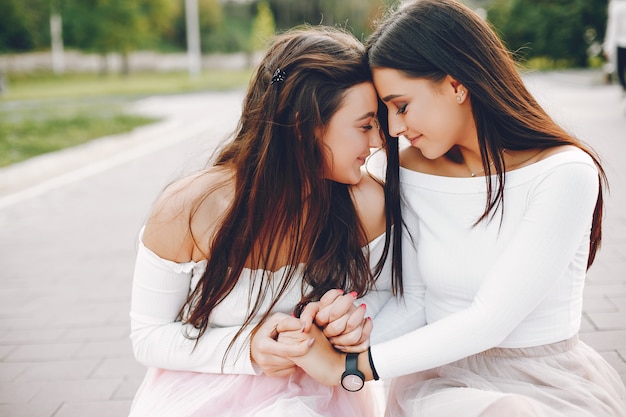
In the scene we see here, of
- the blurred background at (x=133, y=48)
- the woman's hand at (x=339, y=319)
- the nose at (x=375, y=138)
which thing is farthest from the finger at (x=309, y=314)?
the blurred background at (x=133, y=48)

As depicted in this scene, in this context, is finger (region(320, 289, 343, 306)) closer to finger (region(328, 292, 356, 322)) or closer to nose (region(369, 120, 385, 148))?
finger (region(328, 292, 356, 322))

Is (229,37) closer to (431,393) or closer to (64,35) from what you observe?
(64,35)

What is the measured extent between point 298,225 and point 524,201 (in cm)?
68

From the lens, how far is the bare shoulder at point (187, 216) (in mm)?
1922

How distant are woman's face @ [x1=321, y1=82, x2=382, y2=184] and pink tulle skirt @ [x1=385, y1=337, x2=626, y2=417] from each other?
670 mm

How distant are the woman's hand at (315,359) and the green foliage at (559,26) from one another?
29.2 m

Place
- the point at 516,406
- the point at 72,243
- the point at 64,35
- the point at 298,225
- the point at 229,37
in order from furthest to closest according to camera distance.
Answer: the point at 229,37 < the point at 64,35 < the point at 72,243 < the point at 298,225 < the point at 516,406

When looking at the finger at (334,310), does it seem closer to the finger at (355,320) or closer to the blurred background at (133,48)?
the finger at (355,320)

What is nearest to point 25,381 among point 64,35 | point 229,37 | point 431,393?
point 431,393

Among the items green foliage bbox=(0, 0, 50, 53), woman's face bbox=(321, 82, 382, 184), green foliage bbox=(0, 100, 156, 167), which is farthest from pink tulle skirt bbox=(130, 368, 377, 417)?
green foliage bbox=(0, 0, 50, 53)

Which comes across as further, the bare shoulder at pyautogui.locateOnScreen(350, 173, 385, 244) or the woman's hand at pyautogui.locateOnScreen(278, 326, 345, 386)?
the bare shoulder at pyautogui.locateOnScreen(350, 173, 385, 244)

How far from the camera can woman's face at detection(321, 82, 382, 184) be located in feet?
6.20

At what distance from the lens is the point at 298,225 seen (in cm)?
202

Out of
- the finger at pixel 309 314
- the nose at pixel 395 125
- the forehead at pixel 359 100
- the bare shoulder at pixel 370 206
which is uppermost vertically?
the forehead at pixel 359 100
